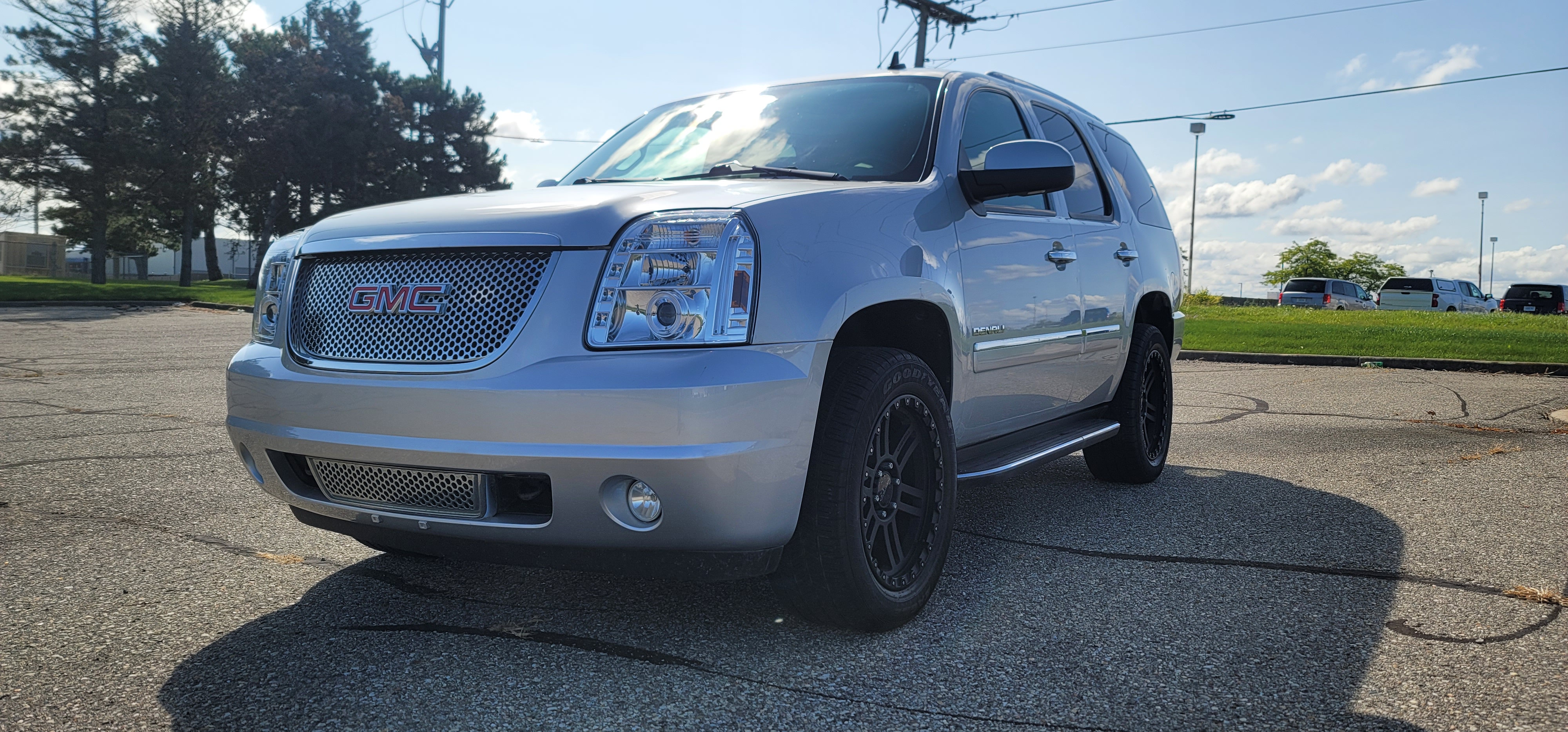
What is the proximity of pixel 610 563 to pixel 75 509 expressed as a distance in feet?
10.0

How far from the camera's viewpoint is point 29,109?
39.1m

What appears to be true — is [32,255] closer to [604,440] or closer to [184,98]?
[184,98]

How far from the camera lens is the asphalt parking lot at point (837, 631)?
2.64 meters

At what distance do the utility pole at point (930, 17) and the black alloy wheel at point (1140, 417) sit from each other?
80.3ft

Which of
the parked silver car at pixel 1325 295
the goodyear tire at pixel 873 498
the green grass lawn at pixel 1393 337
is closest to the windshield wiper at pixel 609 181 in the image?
the goodyear tire at pixel 873 498

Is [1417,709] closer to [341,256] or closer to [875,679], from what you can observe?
[875,679]

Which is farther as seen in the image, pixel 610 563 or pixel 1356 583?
pixel 1356 583

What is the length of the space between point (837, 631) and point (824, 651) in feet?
0.59

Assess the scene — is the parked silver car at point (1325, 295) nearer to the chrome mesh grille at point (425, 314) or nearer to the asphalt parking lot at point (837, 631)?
the asphalt parking lot at point (837, 631)

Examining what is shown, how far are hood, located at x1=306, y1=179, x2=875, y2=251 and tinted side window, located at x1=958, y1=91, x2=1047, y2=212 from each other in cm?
81

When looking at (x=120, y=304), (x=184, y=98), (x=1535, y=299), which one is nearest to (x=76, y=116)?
(x=184, y=98)

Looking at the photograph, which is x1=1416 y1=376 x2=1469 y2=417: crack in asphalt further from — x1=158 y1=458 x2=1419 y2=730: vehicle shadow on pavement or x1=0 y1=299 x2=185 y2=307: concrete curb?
x1=0 y1=299 x2=185 y2=307: concrete curb

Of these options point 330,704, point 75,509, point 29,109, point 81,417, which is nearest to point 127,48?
point 29,109

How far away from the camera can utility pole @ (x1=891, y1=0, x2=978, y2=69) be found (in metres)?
29.3
